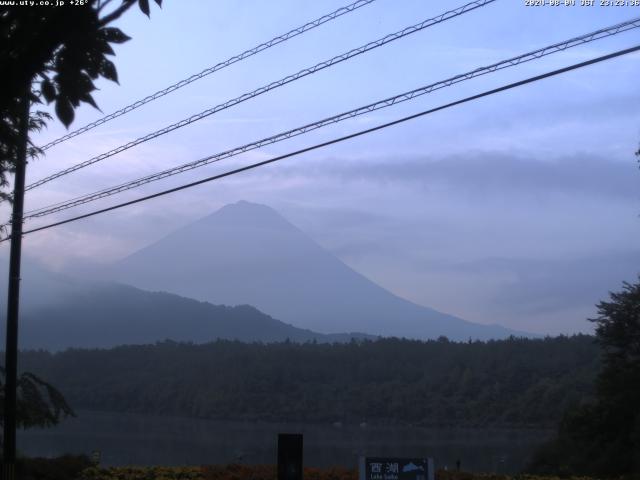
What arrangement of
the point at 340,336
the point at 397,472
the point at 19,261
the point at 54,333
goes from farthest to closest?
the point at 340,336 < the point at 54,333 < the point at 19,261 < the point at 397,472

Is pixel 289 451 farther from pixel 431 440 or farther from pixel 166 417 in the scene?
pixel 166 417

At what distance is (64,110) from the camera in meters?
5.50

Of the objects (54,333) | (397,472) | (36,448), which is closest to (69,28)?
(397,472)

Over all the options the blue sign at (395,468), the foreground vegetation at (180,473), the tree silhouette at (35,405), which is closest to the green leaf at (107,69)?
the blue sign at (395,468)

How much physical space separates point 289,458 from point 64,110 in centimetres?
915

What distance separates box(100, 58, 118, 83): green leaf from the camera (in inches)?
225

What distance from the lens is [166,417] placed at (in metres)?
46.1

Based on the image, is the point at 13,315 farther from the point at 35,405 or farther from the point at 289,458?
the point at 289,458

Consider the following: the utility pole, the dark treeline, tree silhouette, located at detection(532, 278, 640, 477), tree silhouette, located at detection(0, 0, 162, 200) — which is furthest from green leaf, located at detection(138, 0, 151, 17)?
the dark treeline

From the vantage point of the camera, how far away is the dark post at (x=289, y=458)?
13.5 metres

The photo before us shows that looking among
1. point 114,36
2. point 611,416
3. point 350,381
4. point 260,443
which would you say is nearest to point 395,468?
point 114,36

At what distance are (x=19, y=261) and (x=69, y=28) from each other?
1349 centimetres

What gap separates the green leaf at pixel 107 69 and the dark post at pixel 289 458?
884 centimetres

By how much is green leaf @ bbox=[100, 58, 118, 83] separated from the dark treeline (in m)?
34.0
